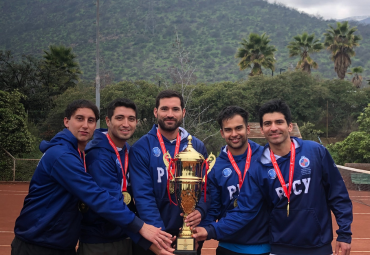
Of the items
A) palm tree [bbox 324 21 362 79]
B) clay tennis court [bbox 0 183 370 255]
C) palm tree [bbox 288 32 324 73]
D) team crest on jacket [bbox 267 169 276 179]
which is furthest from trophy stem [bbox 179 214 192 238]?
palm tree [bbox 324 21 362 79]

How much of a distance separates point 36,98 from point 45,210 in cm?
2531

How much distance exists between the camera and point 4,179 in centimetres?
1819

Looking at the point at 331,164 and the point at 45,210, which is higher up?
the point at 331,164

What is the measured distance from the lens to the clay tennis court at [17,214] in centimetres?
855

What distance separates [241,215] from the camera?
12.1 feet

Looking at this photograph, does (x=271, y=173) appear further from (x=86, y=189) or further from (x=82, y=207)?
(x=82, y=207)

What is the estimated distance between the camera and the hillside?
272 ft

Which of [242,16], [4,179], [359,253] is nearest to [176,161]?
[359,253]

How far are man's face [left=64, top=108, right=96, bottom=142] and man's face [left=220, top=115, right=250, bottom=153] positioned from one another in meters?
1.26

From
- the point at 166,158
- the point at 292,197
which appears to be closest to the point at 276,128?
the point at 292,197

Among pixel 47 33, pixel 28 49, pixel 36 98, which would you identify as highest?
pixel 47 33

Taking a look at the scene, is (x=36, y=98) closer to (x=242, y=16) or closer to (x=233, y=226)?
(x=233, y=226)

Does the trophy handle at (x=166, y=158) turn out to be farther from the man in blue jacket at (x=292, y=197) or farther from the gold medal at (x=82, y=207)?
the gold medal at (x=82, y=207)

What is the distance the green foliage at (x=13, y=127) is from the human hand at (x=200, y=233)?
1624 cm
